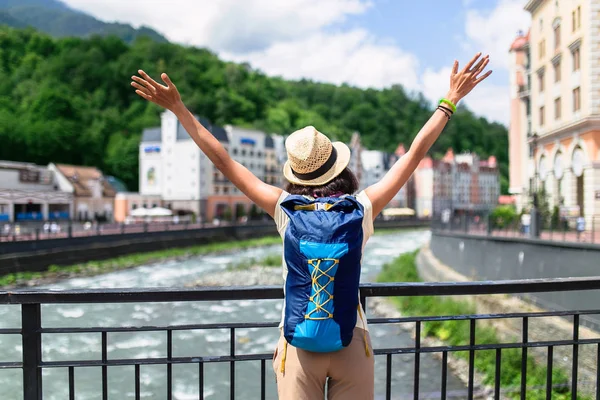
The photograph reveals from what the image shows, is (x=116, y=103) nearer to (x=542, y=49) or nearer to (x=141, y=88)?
(x=542, y=49)

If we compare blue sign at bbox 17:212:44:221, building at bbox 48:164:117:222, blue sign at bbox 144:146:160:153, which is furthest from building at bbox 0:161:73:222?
blue sign at bbox 144:146:160:153

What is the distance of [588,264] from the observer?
1358 cm

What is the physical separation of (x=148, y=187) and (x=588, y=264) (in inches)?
2270

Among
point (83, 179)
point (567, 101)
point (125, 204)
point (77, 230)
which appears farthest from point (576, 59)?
point (83, 179)

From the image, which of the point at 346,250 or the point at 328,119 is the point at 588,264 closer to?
the point at 346,250

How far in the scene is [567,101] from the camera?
23.5 m

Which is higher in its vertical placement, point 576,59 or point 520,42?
point 520,42

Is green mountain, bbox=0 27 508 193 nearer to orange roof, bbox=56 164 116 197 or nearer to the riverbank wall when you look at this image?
orange roof, bbox=56 164 116 197

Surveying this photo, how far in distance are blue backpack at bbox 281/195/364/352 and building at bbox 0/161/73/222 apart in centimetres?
4856

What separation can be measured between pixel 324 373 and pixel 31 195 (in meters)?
50.9

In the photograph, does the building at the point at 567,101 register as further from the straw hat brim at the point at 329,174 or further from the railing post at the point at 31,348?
the railing post at the point at 31,348

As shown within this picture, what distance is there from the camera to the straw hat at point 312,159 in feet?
6.82

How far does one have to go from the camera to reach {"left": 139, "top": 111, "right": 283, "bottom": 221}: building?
62.2 m

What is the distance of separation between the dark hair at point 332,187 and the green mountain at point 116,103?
72.9 m
